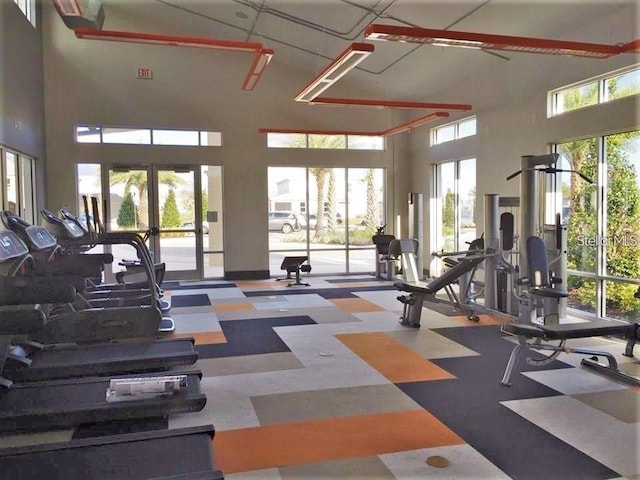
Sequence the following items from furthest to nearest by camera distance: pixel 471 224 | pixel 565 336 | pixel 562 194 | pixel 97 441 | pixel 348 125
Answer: pixel 348 125 → pixel 471 224 → pixel 562 194 → pixel 565 336 → pixel 97 441

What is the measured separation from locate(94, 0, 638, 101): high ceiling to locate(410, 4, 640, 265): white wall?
127 millimetres

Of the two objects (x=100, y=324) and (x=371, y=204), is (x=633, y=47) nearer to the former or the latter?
(x=100, y=324)

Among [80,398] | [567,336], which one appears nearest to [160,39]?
[80,398]

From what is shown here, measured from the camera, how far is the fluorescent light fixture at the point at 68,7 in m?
4.92

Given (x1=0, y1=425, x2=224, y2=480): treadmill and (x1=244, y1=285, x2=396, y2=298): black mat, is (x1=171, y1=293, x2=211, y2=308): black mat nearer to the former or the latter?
(x1=244, y1=285, x2=396, y2=298): black mat

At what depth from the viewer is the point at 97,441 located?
9.66 feet

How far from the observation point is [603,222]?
6.54m

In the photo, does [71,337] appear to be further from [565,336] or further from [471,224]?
[471,224]

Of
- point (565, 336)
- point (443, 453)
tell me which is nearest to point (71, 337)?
point (443, 453)

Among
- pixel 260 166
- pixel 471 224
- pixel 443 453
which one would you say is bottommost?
pixel 443 453

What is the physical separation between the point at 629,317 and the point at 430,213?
4816mm

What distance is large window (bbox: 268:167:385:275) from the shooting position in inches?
438

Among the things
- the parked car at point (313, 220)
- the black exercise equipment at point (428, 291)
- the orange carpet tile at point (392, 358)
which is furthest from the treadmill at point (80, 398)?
the parked car at point (313, 220)

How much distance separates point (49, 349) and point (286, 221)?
6.76 meters
